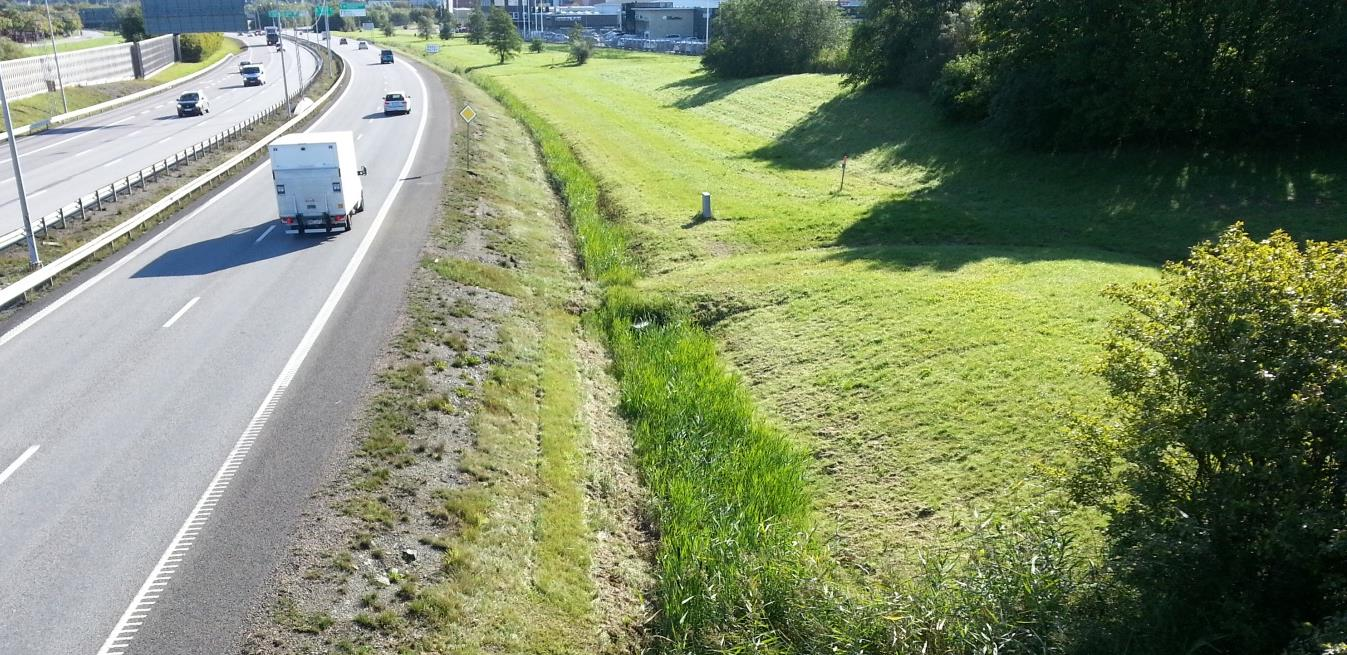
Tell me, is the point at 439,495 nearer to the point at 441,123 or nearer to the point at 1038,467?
the point at 1038,467

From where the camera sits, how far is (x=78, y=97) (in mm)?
63344

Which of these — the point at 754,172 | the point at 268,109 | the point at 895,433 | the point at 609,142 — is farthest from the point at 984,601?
the point at 268,109

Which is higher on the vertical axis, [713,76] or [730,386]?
[713,76]

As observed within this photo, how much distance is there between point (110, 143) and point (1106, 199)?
4497cm

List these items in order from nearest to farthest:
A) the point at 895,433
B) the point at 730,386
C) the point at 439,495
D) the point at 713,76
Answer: the point at 439,495 < the point at 895,433 < the point at 730,386 < the point at 713,76

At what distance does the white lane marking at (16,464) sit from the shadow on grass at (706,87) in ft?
158

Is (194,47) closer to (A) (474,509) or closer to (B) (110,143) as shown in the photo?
(B) (110,143)

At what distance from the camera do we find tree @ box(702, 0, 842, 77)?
66.8 meters

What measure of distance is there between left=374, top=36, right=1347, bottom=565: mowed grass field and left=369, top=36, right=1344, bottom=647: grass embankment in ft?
0.22

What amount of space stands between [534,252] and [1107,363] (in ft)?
62.7

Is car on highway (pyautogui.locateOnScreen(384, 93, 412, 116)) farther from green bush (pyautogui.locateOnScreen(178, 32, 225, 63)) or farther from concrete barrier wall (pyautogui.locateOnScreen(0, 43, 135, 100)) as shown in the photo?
green bush (pyautogui.locateOnScreen(178, 32, 225, 63))

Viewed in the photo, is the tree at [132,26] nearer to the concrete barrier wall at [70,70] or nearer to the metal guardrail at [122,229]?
the concrete barrier wall at [70,70]

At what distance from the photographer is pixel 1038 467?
10.5 metres

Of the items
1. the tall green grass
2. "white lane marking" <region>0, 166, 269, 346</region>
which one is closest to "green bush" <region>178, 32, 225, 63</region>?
"white lane marking" <region>0, 166, 269, 346</region>
